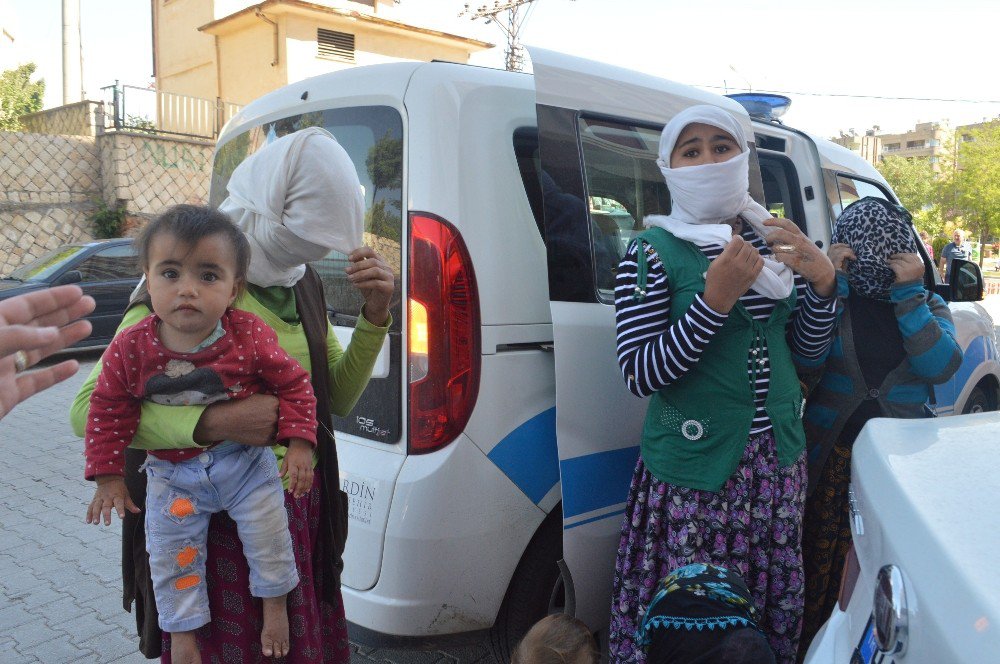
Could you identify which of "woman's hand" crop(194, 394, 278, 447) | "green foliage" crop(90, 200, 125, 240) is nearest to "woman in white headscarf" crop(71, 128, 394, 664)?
"woman's hand" crop(194, 394, 278, 447)

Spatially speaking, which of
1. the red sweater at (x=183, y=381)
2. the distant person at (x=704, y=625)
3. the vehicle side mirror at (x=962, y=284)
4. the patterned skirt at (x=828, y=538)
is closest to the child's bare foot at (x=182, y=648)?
the red sweater at (x=183, y=381)

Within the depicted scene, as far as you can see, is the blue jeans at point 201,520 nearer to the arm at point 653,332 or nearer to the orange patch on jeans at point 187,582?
the orange patch on jeans at point 187,582

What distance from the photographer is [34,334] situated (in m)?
1.29

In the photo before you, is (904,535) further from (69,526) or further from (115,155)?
(115,155)

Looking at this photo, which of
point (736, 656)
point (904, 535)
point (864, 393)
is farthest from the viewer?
point (864, 393)

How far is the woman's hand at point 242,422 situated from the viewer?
1635 mm

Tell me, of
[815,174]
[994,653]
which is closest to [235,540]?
[994,653]

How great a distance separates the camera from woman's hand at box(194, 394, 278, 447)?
163 centimetres

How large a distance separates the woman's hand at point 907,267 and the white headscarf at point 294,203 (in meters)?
1.76

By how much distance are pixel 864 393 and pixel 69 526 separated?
14.0ft

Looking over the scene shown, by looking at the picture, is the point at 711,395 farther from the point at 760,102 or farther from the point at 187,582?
the point at 760,102

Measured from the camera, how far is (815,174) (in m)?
3.78

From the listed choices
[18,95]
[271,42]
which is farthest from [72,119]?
[18,95]

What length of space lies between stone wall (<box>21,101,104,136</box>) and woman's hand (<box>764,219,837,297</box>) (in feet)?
56.3
